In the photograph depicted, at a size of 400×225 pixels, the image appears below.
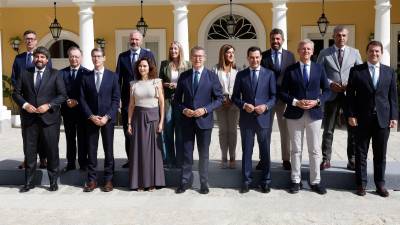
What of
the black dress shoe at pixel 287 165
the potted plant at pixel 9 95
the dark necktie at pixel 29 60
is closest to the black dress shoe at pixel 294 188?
the black dress shoe at pixel 287 165

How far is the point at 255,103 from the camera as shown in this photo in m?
6.63

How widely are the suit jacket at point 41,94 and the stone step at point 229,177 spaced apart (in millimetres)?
947

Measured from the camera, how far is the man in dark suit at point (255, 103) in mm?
6621

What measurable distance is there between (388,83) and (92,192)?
4.01 metres

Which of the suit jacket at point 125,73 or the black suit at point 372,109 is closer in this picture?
the black suit at point 372,109

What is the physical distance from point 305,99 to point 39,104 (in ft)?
11.1

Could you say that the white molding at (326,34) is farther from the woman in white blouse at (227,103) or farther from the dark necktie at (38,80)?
the dark necktie at (38,80)

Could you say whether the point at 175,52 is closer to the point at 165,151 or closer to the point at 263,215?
the point at 165,151

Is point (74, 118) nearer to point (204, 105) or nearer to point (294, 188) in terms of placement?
point (204, 105)

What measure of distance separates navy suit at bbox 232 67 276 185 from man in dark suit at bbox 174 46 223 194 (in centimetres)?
29

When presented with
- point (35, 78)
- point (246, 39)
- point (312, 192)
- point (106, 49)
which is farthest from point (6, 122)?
point (312, 192)

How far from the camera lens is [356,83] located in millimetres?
6441

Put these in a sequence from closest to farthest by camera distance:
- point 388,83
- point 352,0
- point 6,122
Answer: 1. point 388,83
2. point 6,122
3. point 352,0

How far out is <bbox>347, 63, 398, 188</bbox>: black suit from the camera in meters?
6.39
